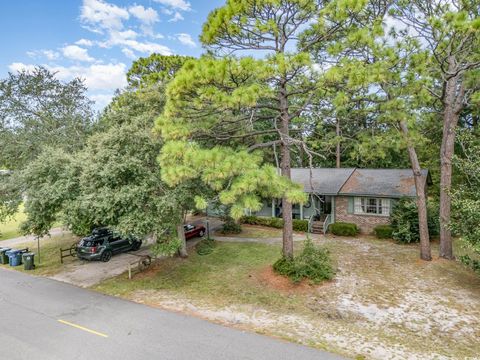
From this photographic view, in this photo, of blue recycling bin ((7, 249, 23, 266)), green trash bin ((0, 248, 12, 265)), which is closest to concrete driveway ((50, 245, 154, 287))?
blue recycling bin ((7, 249, 23, 266))

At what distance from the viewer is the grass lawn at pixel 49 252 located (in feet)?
45.8

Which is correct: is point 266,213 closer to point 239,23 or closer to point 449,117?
point 449,117

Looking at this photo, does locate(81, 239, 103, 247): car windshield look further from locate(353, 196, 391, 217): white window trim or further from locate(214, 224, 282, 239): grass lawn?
locate(353, 196, 391, 217): white window trim

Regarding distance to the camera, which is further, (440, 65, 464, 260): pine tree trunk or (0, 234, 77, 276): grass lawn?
(0, 234, 77, 276): grass lawn

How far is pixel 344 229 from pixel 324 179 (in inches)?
176

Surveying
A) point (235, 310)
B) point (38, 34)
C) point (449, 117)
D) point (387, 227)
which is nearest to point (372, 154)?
point (449, 117)

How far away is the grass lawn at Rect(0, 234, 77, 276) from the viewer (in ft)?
45.8

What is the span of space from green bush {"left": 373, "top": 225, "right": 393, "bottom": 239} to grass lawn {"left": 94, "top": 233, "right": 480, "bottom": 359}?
2020 mm

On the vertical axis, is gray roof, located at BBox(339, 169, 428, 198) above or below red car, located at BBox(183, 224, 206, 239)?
above

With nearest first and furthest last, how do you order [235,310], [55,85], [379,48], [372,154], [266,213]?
[235,310] < [379,48] < [372,154] < [55,85] < [266,213]

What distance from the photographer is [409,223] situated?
53.0 ft

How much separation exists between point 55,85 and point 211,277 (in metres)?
15.4

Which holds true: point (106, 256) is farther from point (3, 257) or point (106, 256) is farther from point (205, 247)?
point (3, 257)

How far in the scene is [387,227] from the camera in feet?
56.4
